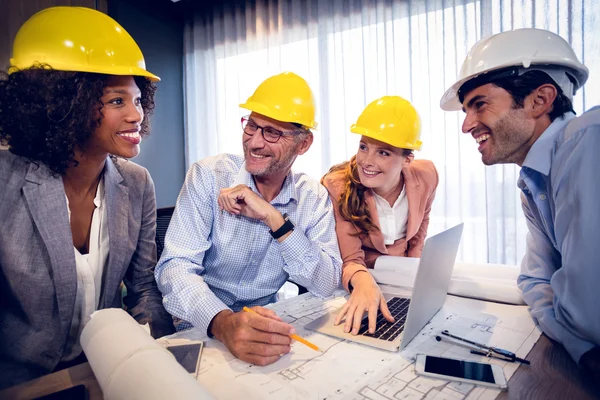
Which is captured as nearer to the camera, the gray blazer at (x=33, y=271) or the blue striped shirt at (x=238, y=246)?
the gray blazer at (x=33, y=271)

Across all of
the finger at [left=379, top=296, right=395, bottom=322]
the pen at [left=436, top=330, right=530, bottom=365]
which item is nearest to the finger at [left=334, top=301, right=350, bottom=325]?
the finger at [left=379, top=296, right=395, bottom=322]

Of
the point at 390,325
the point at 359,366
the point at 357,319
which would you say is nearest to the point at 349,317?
the point at 357,319

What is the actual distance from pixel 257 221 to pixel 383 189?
34.9 inches

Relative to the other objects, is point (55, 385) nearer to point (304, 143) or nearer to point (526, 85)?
point (304, 143)

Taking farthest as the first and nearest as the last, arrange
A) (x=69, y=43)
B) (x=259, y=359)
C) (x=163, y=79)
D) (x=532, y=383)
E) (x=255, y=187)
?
(x=163, y=79) < (x=255, y=187) < (x=69, y=43) < (x=259, y=359) < (x=532, y=383)

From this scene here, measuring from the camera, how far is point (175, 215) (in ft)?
5.05

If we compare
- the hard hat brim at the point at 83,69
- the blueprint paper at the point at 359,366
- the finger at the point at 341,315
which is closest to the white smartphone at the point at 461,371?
the blueprint paper at the point at 359,366

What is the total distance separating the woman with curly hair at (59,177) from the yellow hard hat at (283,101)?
493 mm

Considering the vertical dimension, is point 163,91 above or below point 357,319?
above

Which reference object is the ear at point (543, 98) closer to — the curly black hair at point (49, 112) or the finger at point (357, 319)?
the finger at point (357, 319)

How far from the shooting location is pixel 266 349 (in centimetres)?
95

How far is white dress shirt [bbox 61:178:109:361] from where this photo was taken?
4.79 ft

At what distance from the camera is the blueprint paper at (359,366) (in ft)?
2.65

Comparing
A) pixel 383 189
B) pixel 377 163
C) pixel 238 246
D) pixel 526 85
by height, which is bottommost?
pixel 238 246
